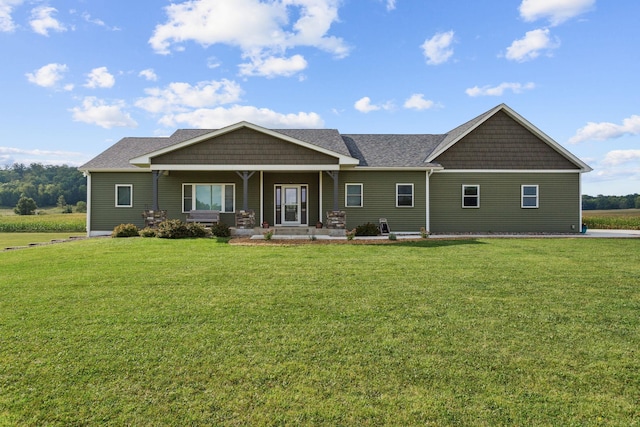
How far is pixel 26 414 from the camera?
313 cm

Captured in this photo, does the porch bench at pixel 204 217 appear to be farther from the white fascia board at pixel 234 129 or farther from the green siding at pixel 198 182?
the white fascia board at pixel 234 129

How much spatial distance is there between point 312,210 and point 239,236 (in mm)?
4222

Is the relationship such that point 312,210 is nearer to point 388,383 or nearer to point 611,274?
point 611,274

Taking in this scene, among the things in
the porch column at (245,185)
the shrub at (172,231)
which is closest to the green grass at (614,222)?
the porch column at (245,185)

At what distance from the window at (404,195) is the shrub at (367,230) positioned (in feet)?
6.94

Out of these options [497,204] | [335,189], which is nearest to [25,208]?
[335,189]

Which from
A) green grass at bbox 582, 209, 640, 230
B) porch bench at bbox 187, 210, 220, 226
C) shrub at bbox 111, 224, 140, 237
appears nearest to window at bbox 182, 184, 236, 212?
porch bench at bbox 187, 210, 220, 226

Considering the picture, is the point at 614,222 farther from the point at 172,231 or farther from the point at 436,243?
the point at 172,231

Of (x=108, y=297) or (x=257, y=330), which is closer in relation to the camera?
(x=257, y=330)

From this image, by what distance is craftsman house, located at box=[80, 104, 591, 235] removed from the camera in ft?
58.7

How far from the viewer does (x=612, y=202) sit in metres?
40.3

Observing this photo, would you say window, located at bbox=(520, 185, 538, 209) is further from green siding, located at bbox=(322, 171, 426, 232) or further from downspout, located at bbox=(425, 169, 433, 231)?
green siding, located at bbox=(322, 171, 426, 232)

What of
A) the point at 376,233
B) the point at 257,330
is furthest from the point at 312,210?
the point at 257,330

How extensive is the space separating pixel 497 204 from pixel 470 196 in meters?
1.39
